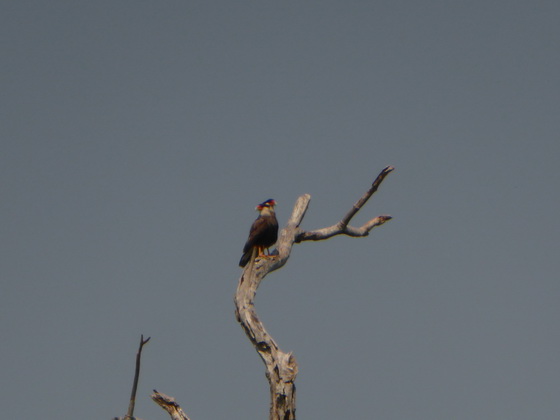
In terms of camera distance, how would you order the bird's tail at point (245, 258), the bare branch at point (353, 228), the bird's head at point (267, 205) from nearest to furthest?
the bare branch at point (353, 228), the bird's tail at point (245, 258), the bird's head at point (267, 205)

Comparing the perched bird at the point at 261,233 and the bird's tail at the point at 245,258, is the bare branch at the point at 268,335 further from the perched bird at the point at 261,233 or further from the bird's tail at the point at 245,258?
the bird's tail at the point at 245,258

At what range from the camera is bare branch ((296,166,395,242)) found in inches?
373

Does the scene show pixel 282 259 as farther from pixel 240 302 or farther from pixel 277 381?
pixel 277 381

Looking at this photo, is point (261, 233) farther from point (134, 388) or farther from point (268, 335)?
point (134, 388)

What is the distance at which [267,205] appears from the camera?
12586 mm

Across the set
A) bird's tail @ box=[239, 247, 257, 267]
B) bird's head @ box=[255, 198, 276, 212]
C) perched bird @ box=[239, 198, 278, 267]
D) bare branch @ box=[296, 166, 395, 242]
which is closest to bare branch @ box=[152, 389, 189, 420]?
bare branch @ box=[296, 166, 395, 242]

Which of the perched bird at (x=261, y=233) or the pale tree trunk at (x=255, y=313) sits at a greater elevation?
the perched bird at (x=261, y=233)

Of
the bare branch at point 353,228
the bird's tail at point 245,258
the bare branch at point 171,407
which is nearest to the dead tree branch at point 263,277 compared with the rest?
the bare branch at point 353,228

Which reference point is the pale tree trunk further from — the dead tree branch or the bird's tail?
the bird's tail

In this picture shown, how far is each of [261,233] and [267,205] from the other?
3.12 feet

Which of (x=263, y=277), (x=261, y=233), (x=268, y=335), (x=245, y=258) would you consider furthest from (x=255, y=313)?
(x=261, y=233)

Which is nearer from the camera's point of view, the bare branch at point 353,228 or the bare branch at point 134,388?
the bare branch at point 134,388

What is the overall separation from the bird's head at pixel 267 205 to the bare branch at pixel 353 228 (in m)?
2.42

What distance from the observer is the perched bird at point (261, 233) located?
37.4 ft
